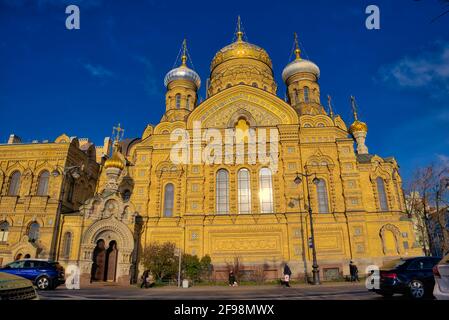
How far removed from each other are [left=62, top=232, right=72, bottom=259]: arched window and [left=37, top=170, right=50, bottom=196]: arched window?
473 cm

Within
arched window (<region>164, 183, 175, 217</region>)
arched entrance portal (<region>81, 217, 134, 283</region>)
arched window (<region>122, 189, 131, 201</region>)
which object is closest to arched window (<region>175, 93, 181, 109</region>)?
arched window (<region>122, 189, 131, 201</region>)

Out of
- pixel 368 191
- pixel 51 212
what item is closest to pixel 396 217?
pixel 368 191

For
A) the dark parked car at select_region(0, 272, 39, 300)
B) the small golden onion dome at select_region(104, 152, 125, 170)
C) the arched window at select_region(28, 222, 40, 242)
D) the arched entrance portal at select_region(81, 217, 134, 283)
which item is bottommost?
the dark parked car at select_region(0, 272, 39, 300)

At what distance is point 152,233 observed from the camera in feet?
82.6

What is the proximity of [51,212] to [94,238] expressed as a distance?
510 centimetres

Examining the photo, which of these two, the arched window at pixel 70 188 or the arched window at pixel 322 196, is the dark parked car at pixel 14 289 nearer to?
the arched window at pixel 322 196

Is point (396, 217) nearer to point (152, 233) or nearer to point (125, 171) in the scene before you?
point (152, 233)

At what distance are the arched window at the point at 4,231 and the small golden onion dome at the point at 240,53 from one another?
27.2 meters

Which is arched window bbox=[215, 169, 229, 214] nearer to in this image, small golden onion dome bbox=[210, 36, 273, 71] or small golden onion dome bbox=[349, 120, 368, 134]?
small golden onion dome bbox=[349, 120, 368, 134]

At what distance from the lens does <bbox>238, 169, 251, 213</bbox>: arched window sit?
25.4 m

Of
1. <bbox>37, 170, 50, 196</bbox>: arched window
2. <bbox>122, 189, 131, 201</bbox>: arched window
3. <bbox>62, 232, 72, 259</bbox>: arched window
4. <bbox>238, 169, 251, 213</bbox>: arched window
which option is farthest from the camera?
<bbox>122, 189, 131, 201</bbox>: arched window

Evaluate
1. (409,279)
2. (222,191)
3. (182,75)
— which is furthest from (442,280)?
(182,75)

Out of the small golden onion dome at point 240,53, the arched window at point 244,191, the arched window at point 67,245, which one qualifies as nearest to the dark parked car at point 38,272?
the arched window at point 67,245

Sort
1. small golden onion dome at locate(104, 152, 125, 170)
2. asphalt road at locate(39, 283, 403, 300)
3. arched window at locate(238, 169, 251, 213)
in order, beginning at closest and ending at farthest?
asphalt road at locate(39, 283, 403, 300) < arched window at locate(238, 169, 251, 213) < small golden onion dome at locate(104, 152, 125, 170)
